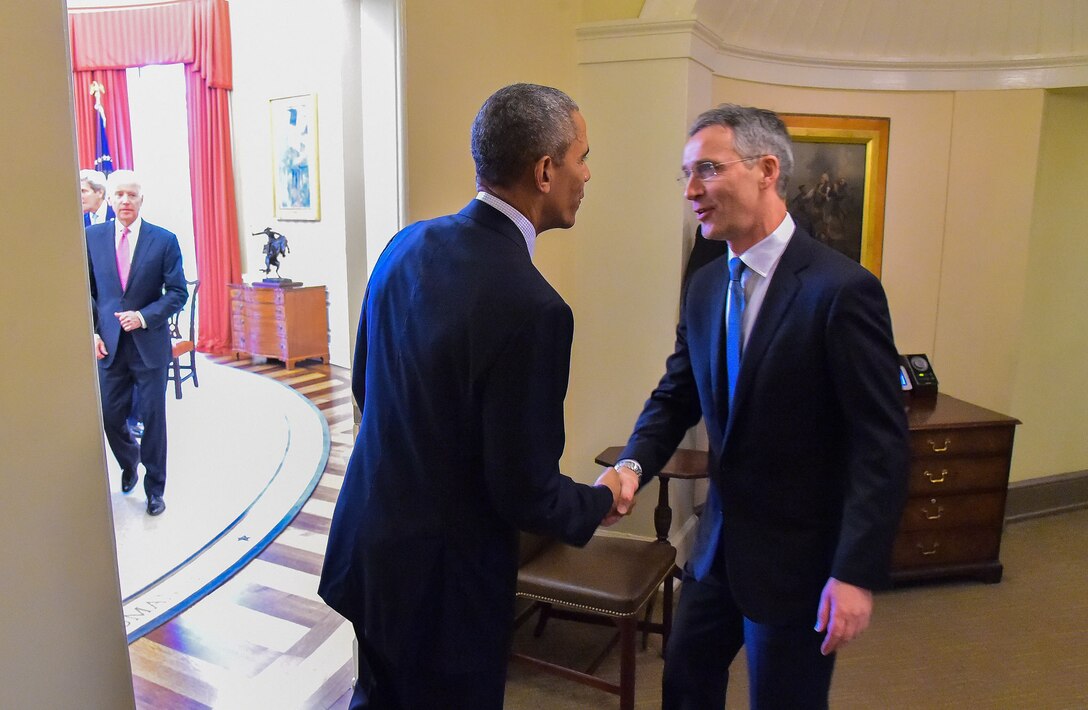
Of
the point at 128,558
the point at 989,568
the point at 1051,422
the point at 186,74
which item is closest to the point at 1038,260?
the point at 1051,422

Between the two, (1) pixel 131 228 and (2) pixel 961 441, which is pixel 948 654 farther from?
(1) pixel 131 228

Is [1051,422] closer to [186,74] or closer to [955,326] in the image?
[955,326]

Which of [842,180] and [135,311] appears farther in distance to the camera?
[135,311]

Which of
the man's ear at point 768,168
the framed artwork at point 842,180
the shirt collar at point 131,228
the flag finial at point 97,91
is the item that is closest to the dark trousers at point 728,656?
the man's ear at point 768,168

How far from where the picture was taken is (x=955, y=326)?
4121mm

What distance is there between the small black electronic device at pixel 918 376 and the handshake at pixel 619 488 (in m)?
2.57

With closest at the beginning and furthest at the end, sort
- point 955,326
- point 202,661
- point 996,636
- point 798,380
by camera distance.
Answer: point 798,380 → point 202,661 → point 996,636 → point 955,326

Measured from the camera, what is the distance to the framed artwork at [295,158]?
8.05m

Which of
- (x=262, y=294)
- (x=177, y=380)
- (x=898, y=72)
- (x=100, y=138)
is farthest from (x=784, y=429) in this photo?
(x=100, y=138)

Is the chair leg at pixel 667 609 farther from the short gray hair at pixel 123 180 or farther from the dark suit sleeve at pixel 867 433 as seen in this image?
the short gray hair at pixel 123 180

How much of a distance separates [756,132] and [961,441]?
249 centimetres

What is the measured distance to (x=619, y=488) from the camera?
175 cm

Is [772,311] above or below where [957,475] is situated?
above

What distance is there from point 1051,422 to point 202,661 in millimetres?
4665
